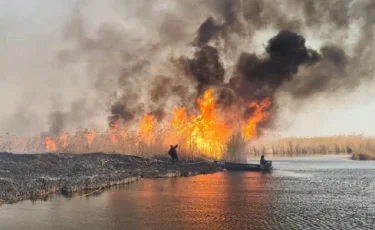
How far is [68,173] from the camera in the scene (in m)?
66.3

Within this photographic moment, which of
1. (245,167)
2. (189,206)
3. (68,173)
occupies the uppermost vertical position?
(245,167)

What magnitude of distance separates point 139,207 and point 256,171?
68837 mm

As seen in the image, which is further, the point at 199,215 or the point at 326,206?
the point at 326,206

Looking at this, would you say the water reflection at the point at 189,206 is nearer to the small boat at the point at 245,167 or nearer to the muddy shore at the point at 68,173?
the muddy shore at the point at 68,173

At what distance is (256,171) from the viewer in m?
107

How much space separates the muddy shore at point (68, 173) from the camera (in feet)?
161

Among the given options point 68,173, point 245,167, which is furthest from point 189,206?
point 245,167

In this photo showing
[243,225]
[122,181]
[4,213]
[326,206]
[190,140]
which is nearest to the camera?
[243,225]

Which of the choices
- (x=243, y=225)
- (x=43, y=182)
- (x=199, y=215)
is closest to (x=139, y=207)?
(x=199, y=215)

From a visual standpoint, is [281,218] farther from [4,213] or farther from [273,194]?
[4,213]

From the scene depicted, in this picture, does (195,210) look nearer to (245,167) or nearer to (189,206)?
(189,206)

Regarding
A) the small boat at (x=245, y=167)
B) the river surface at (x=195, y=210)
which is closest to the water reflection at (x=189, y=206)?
the river surface at (x=195, y=210)

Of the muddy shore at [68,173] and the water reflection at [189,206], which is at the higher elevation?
the muddy shore at [68,173]

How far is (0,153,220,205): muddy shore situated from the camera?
49.2 m
